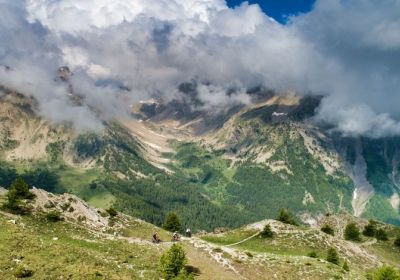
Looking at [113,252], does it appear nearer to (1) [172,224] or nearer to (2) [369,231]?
(1) [172,224]

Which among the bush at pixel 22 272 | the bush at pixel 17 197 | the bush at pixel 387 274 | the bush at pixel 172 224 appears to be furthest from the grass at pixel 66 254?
the bush at pixel 172 224

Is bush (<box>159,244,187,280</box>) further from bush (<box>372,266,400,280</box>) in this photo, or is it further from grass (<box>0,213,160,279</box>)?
bush (<box>372,266,400,280</box>)

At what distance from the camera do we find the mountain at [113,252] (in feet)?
190

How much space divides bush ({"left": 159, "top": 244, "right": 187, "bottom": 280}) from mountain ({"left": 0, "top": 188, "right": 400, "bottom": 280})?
176 centimetres

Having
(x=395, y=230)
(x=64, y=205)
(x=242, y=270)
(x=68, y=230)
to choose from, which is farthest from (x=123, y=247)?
(x=395, y=230)

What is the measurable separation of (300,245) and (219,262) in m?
53.2

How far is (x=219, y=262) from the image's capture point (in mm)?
79188

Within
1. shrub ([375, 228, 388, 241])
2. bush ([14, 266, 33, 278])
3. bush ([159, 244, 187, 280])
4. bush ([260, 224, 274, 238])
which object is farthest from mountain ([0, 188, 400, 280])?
shrub ([375, 228, 388, 241])

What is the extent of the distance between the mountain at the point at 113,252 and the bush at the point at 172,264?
1.76m

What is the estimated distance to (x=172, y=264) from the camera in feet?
207

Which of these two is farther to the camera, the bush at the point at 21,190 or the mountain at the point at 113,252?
the bush at the point at 21,190

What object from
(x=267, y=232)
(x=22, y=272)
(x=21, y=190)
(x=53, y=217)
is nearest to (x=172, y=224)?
(x=267, y=232)

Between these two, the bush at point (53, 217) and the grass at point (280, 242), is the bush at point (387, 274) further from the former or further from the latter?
the bush at point (53, 217)

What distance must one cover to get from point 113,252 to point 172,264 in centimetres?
1390
